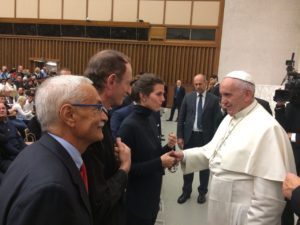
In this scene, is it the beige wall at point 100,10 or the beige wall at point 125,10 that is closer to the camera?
the beige wall at point 125,10

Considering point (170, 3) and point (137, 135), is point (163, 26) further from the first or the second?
point (137, 135)

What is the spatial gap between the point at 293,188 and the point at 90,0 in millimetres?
14544

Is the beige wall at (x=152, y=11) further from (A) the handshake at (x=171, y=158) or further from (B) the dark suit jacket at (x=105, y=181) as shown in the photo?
(B) the dark suit jacket at (x=105, y=181)

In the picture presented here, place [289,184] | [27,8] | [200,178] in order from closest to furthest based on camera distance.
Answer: [289,184] < [200,178] < [27,8]

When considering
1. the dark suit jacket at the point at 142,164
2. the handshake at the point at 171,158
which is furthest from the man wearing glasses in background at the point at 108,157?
the handshake at the point at 171,158

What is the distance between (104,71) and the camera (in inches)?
59.0

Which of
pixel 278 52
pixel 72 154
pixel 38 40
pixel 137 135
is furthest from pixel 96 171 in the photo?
pixel 38 40

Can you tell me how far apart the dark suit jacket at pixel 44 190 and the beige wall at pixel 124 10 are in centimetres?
1348

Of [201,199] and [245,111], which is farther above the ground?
[245,111]

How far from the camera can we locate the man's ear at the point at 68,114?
105 centimetres

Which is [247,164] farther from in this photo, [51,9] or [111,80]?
[51,9]

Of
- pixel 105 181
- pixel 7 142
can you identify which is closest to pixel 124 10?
pixel 7 142

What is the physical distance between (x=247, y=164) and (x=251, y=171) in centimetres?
5

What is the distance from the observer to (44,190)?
2.78 ft
